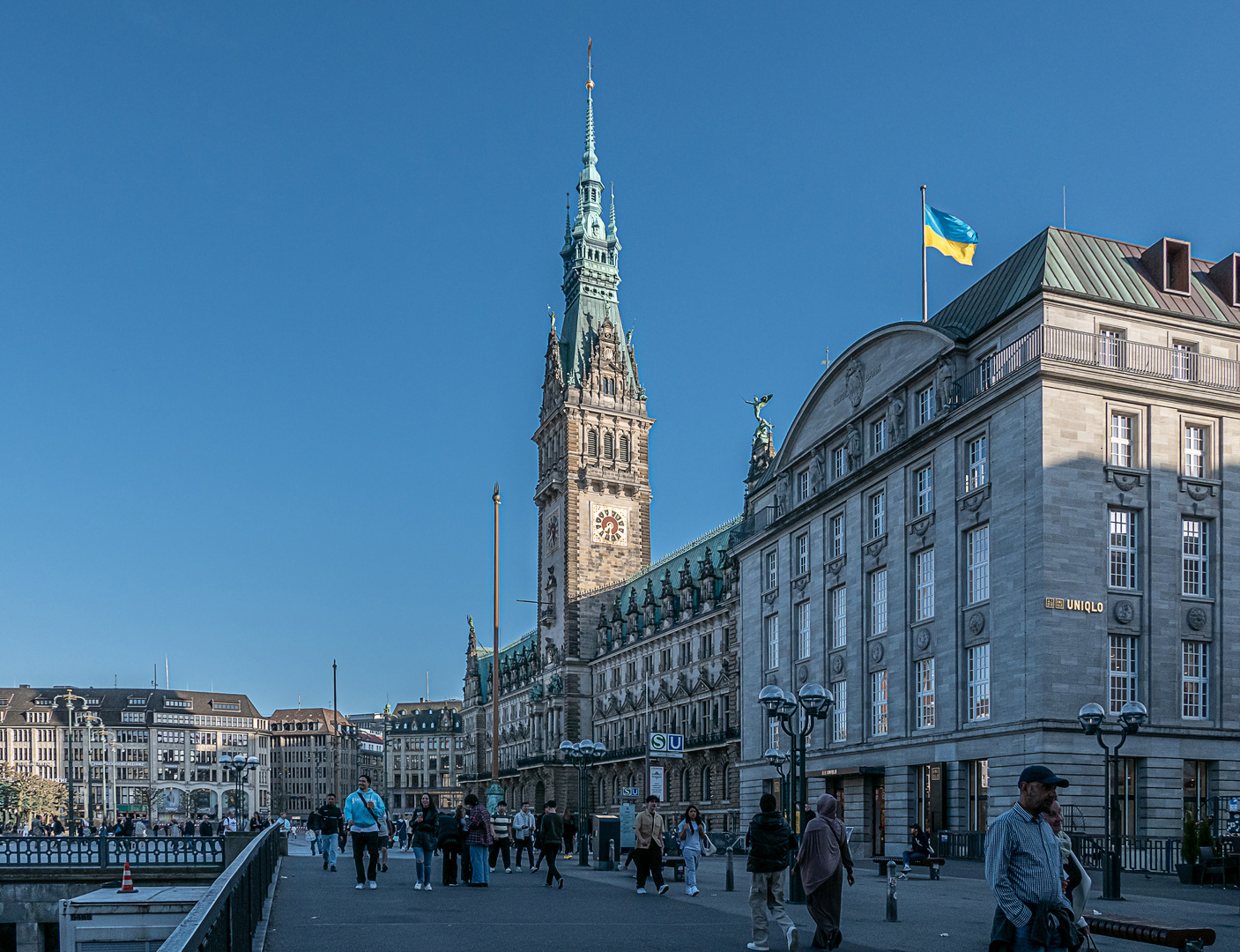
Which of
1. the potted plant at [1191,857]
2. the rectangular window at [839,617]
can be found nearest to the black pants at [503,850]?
the potted plant at [1191,857]

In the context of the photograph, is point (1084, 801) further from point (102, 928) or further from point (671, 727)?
point (671, 727)

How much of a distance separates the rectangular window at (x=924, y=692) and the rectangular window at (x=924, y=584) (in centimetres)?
158

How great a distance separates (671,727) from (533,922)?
3083 inches

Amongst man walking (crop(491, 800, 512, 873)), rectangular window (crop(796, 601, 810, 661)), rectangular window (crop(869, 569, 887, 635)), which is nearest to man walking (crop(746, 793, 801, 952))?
man walking (crop(491, 800, 512, 873))

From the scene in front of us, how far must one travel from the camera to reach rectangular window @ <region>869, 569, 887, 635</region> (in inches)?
1939

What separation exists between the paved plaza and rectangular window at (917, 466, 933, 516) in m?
16.9

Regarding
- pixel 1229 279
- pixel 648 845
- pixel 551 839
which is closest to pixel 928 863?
pixel 648 845

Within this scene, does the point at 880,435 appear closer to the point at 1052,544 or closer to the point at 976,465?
the point at 976,465

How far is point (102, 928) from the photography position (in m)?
26.9

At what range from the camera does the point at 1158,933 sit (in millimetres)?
12734

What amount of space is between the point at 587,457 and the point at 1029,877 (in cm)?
11145

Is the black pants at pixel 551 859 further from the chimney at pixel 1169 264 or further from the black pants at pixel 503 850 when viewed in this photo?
the chimney at pixel 1169 264

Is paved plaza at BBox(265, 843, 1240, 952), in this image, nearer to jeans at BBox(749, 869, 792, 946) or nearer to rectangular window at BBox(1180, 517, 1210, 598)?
jeans at BBox(749, 869, 792, 946)

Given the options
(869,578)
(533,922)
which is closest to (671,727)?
(869,578)
